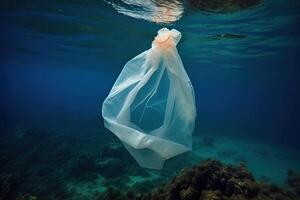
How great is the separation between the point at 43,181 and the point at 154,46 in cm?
1163

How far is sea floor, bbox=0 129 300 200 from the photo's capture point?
12030 mm

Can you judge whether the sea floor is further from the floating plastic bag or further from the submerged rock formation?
the floating plastic bag

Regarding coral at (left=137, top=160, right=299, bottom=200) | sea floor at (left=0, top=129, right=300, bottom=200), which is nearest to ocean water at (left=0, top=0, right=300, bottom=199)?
sea floor at (left=0, top=129, right=300, bottom=200)

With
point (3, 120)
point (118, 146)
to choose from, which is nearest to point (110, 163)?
point (118, 146)

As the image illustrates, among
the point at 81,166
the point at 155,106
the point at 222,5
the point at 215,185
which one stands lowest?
the point at 81,166

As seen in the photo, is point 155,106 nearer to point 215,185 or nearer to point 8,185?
point 215,185

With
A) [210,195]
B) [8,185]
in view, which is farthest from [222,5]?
[8,185]

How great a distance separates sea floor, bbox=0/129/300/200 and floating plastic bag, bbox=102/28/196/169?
249 inches

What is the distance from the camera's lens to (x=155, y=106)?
497cm

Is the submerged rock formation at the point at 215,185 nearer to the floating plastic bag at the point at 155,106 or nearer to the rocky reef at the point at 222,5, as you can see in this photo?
the floating plastic bag at the point at 155,106

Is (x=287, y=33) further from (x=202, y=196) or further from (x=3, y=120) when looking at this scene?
(x=3, y=120)

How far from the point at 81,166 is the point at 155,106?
10.9 meters

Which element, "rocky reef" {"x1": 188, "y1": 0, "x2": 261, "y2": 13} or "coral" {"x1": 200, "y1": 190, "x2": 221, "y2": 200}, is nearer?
"coral" {"x1": 200, "y1": 190, "x2": 221, "y2": 200}

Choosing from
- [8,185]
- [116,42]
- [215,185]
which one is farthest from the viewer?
[116,42]
